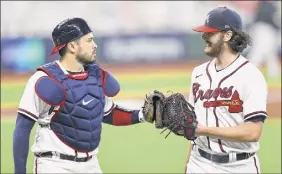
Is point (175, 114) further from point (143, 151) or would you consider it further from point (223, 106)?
point (143, 151)

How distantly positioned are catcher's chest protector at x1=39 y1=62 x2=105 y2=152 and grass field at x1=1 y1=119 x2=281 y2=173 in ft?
9.92

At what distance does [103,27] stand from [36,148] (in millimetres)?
7460

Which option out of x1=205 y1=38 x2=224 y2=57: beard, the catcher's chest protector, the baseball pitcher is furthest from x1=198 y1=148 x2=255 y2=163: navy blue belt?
the catcher's chest protector

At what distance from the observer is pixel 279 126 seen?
31.8ft

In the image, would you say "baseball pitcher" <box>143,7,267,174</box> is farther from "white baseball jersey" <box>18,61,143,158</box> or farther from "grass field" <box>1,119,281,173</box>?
"grass field" <box>1,119,281,173</box>

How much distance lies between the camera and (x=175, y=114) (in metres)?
4.08

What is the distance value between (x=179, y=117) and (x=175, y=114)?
0.03 metres

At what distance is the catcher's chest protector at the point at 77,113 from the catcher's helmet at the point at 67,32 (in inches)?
5.9

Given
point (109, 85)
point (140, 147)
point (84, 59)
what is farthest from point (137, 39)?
point (84, 59)

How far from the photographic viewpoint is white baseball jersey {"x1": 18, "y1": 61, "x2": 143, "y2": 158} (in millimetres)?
4266

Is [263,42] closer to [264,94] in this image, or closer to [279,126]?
[279,126]

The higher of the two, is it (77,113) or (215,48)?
(215,48)

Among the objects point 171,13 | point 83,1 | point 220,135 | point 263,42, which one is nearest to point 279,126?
point 263,42

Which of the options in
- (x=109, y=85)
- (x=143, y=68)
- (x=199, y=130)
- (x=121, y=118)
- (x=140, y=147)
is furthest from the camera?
(x=143, y=68)
